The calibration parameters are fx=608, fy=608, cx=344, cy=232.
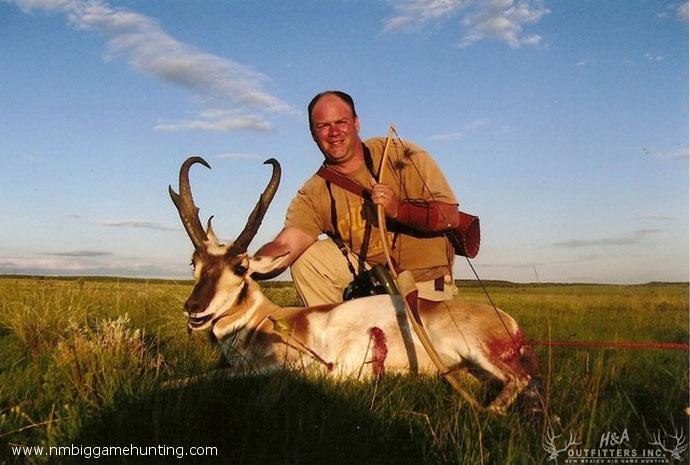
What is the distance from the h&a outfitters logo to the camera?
3162 millimetres

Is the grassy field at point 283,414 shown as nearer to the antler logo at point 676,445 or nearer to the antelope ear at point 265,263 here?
the antler logo at point 676,445

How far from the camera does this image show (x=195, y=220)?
6438 mm

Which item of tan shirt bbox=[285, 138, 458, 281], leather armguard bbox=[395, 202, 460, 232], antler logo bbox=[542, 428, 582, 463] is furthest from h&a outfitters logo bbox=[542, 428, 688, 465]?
tan shirt bbox=[285, 138, 458, 281]

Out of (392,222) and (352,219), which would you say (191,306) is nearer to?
(352,219)

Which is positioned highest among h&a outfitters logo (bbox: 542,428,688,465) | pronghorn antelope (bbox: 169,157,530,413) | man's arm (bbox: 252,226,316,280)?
man's arm (bbox: 252,226,316,280)

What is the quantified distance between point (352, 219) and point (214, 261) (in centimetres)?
201

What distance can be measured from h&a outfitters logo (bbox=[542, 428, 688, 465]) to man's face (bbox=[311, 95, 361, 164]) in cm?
459

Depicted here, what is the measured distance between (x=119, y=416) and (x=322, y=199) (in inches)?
178

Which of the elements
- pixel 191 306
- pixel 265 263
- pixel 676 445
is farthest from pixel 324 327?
pixel 676 445

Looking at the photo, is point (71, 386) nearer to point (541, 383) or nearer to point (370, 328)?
point (370, 328)

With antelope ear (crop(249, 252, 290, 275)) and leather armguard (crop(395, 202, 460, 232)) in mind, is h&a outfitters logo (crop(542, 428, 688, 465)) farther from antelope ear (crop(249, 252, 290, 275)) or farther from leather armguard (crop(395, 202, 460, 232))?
antelope ear (crop(249, 252, 290, 275))

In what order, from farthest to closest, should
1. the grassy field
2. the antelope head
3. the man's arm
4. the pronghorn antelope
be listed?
the man's arm, the antelope head, the pronghorn antelope, the grassy field

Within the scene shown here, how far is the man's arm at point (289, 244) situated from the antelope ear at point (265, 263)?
398mm

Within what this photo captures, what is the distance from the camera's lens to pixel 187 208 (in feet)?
21.1
